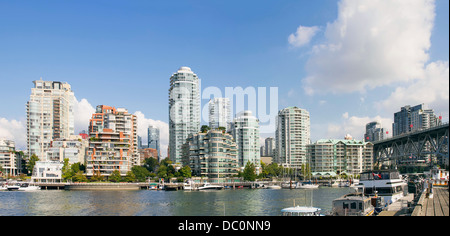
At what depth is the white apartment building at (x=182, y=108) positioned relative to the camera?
171m

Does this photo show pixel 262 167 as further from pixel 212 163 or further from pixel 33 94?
pixel 33 94

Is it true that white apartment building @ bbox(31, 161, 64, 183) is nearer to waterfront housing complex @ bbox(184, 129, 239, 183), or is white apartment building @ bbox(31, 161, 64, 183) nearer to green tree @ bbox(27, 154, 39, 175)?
green tree @ bbox(27, 154, 39, 175)

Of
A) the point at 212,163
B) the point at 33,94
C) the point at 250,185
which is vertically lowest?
the point at 250,185

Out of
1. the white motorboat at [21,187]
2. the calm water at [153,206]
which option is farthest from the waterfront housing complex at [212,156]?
the calm water at [153,206]

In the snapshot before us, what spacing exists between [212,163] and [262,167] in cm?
4815

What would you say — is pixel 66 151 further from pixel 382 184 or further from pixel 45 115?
pixel 382 184

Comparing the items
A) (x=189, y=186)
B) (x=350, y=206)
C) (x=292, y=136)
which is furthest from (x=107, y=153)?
(x=350, y=206)

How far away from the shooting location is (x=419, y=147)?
148 metres

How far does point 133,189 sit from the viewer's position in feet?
360

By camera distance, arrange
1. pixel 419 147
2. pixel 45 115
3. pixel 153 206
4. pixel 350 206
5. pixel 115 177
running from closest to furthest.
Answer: pixel 350 206 < pixel 153 206 < pixel 115 177 < pixel 419 147 < pixel 45 115

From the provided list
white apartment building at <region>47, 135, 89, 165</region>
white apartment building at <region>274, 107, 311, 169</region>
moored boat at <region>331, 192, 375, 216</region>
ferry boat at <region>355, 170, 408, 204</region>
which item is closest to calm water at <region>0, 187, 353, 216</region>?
moored boat at <region>331, 192, 375, 216</region>

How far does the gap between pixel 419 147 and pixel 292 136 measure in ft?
192

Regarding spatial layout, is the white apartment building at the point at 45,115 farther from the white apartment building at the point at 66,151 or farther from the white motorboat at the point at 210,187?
the white motorboat at the point at 210,187
